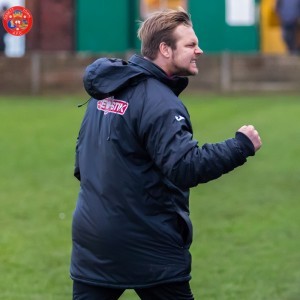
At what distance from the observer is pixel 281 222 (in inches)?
423

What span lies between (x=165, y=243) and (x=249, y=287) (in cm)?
326

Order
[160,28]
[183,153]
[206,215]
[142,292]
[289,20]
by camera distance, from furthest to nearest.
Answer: [289,20] → [206,215] → [142,292] → [160,28] → [183,153]

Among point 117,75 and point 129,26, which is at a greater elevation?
point 117,75

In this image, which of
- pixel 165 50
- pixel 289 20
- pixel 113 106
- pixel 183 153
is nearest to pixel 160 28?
pixel 165 50

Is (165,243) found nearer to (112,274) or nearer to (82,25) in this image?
(112,274)

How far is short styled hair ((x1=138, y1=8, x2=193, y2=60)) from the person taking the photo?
501 cm

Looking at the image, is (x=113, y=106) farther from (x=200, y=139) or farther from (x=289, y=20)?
(x=289, y=20)

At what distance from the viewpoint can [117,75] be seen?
5055 mm

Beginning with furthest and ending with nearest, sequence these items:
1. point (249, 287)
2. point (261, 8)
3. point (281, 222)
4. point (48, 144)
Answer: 1. point (261, 8)
2. point (48, 144)
3. point (281, 222)
4. point (249, 287)

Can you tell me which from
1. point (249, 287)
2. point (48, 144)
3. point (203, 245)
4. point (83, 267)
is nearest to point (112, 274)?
point (83, 267)

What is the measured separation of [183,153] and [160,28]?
56 cm

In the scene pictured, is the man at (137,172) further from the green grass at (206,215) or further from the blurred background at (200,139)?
the green grass at (206,215)

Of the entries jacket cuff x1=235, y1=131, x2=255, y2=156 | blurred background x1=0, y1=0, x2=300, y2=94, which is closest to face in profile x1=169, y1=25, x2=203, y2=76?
jacket cuff x1=235, y1=131, x2=255, y2=156

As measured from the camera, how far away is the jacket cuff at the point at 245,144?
4.92 meters
